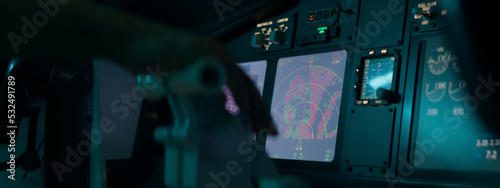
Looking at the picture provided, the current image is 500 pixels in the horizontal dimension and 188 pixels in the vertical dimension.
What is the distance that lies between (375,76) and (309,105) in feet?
0.84

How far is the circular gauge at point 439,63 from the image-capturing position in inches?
54.7

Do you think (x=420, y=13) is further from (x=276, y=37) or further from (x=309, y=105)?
(x=276, y=37)

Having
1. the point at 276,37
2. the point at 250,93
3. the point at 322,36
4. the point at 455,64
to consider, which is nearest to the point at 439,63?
the point at 455,64

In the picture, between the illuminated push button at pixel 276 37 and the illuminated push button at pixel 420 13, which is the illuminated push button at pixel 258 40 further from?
the illuminated push button at pixel 420 13

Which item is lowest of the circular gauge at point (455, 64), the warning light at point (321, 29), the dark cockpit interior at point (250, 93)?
the dark cockpit interior at point (250, 93)

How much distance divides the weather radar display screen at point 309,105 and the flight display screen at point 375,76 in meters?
0.09

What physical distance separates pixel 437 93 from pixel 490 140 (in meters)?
0.20

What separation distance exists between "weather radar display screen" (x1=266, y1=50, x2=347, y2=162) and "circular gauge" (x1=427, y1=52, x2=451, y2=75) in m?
0.31

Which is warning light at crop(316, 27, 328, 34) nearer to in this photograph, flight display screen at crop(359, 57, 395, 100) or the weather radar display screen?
the weather radar display screen

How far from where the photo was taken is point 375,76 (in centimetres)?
155

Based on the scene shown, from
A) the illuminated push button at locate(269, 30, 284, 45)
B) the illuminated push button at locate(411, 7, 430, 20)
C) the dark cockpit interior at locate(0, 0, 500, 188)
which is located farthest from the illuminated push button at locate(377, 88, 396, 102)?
the illuminated push button at locate(269, 30, 284, 45)

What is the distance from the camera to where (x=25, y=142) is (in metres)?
1.31

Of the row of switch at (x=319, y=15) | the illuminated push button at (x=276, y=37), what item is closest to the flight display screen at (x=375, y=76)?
the row of switch at (x=319, y=15)

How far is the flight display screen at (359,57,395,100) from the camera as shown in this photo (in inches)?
59.2
